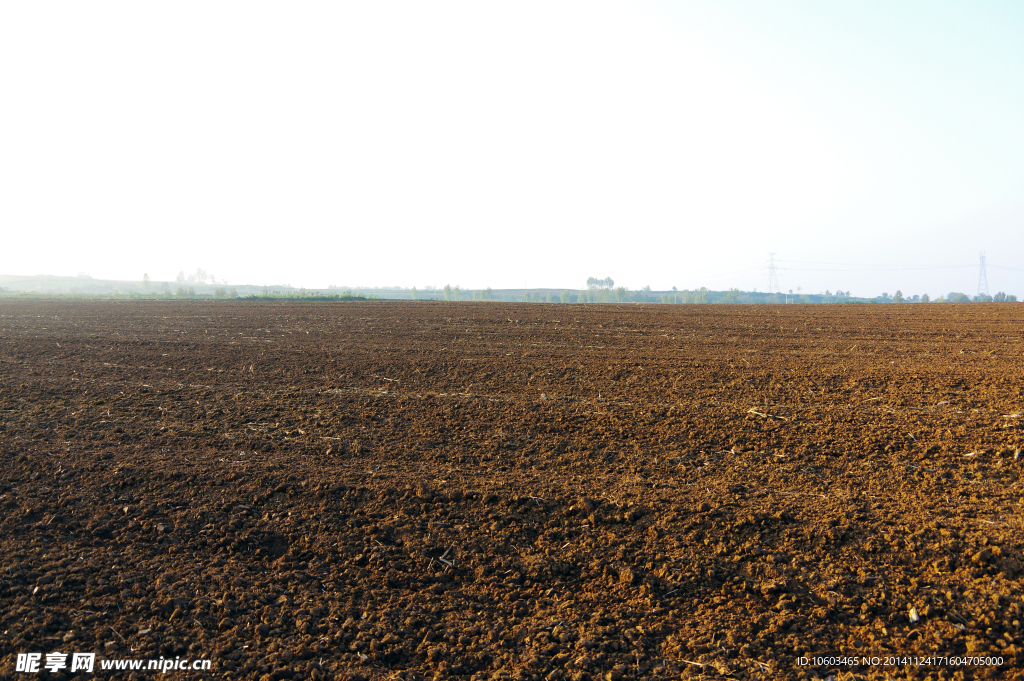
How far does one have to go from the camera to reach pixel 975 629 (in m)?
3.27

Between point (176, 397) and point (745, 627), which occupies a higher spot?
point (176, 397)

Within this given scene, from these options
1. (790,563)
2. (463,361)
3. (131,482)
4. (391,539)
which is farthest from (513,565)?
(463,361)

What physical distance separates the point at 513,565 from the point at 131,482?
149 inches

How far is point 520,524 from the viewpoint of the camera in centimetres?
455

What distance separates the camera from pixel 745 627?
3.39 m

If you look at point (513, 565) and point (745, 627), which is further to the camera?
point (513, 565)

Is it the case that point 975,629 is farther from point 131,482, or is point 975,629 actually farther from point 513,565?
point 131,482

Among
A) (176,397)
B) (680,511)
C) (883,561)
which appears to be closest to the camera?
(883,561)

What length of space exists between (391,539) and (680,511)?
2362 mm

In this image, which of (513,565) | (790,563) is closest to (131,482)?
(513,565)

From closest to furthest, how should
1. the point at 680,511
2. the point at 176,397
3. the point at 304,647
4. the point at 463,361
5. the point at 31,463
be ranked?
the point at 304,647
the point at 680,511
the point at 31,463
the point at 176,397
the point at 463,361

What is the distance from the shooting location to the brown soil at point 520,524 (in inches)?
129

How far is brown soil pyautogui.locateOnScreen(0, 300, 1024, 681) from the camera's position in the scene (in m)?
3.27

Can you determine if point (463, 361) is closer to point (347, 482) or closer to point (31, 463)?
point (347, 482)
